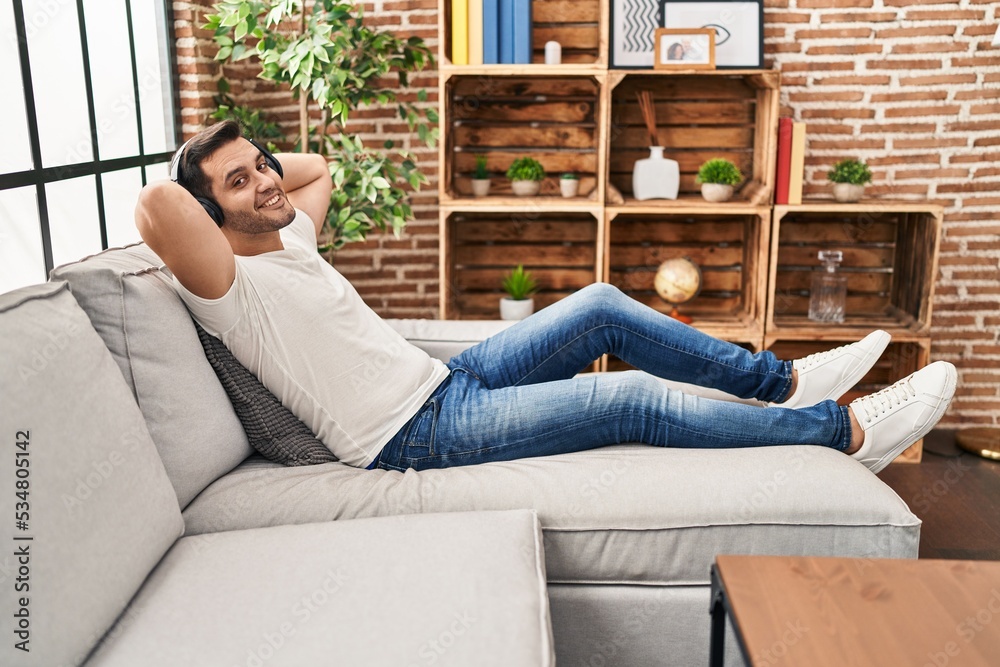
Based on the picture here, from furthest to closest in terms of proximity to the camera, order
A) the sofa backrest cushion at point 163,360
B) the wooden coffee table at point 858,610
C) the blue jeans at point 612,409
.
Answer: the blue jeans at point 612,409 < the sofa backrest cushion at point 163,360 < the wooden coffee table at point 858,610

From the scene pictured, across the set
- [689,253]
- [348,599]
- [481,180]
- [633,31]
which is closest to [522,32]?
[633,31]

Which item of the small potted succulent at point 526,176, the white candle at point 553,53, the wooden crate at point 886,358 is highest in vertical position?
the white candle at point 553,53

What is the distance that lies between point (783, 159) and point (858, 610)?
2.18 meters

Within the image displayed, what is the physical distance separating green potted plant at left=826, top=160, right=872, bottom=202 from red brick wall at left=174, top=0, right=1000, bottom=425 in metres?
0.22

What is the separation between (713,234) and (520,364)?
1643mm

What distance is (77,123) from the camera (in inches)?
89.0

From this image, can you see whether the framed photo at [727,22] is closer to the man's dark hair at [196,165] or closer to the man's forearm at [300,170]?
the man's forearm at [300,170]

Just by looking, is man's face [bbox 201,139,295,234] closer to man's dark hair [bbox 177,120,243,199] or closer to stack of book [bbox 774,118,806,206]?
man's dark hair [bbox 177,120,243,199]

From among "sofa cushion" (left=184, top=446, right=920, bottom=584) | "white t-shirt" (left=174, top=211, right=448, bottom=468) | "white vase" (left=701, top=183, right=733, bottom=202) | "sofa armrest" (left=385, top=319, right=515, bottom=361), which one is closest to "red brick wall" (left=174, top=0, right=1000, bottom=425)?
"white vase" (left=701, top=183, right=733, bottom=202)

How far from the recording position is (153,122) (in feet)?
9.11

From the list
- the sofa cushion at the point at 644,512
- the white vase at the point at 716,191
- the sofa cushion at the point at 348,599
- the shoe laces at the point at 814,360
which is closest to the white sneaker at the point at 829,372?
the shoe laces at the point at 814,360

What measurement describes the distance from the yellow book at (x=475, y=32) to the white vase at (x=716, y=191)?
935 mm

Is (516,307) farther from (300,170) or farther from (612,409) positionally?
(612,409)

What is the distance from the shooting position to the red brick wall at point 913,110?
3.09 metres
